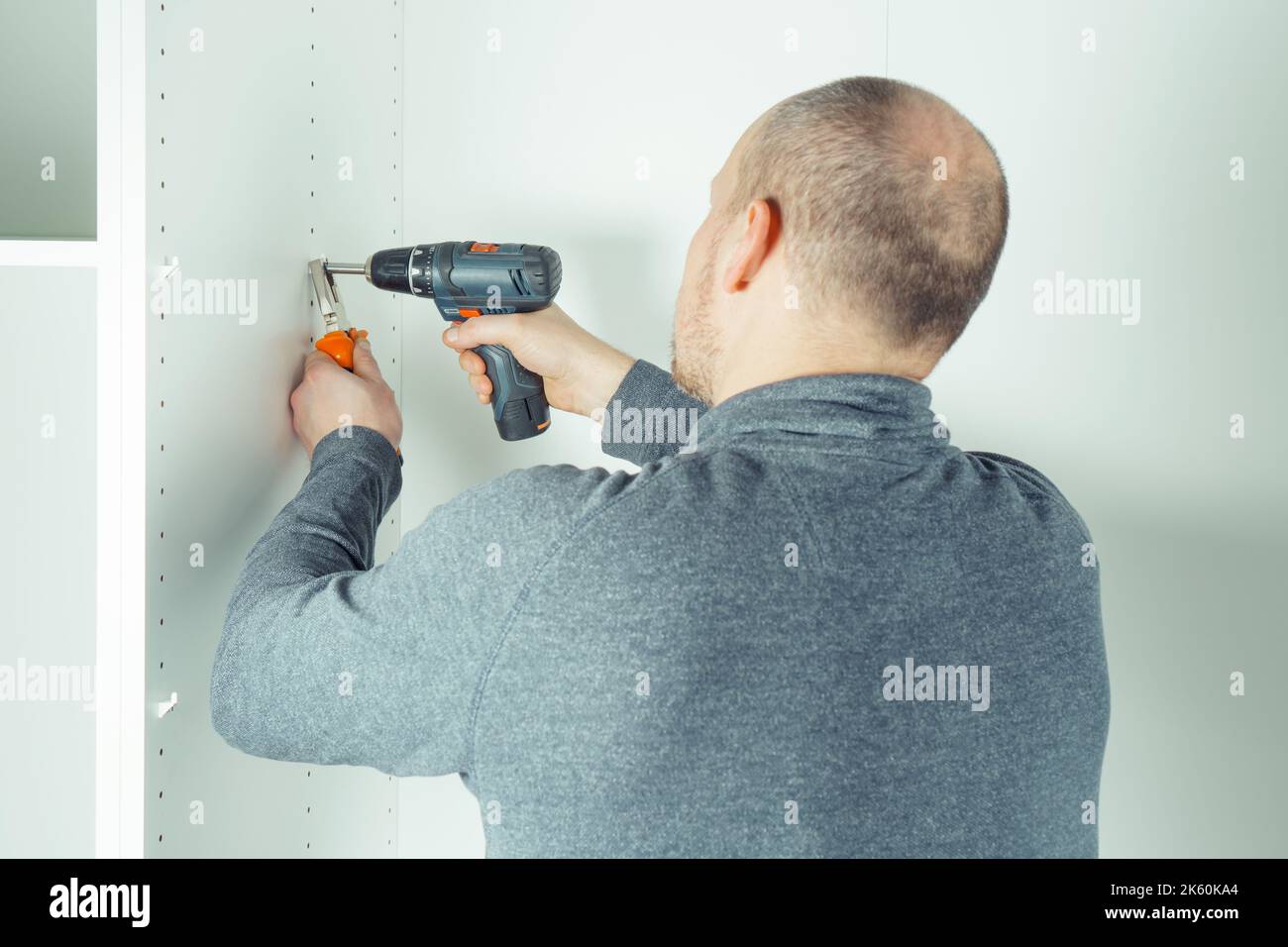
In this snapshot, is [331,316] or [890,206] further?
[331,316]

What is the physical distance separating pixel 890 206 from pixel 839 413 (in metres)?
0.17

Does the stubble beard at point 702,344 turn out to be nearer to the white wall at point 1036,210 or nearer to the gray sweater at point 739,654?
the gray sweater at point 739,654

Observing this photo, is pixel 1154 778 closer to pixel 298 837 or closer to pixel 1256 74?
pixel 1256 74

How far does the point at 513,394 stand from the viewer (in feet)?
4.33

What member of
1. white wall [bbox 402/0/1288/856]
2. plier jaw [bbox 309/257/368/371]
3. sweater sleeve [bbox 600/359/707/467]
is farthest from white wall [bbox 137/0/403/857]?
sweater sleeve [bbox 600/359/707/467]

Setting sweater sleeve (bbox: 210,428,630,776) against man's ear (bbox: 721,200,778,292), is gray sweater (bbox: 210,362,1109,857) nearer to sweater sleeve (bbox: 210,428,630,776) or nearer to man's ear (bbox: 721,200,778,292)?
sweater sleeve (bbox: 210,428,630,776)

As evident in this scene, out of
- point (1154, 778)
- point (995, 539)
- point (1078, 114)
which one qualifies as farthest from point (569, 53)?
point (1154, 778)

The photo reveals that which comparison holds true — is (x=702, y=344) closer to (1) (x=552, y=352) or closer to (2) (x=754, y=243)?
(2) (x=754, y=243)

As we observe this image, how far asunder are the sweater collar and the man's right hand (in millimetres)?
475

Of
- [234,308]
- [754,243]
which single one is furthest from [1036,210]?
[234,308]

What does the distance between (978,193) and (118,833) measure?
87cm

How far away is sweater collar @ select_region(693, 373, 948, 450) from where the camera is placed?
816mm

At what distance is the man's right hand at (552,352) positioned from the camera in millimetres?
1284

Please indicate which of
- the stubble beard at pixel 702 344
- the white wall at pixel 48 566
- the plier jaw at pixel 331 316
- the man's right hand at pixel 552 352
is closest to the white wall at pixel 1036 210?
the man's right hand at pixel 552 352
